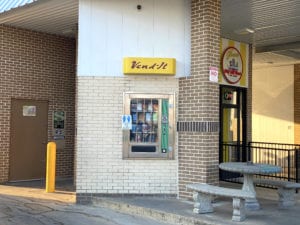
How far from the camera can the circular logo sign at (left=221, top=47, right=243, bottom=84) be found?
12859 mm

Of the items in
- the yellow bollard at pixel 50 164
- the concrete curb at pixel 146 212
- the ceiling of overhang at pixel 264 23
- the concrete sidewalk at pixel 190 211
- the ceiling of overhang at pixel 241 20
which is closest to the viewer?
the concrete sidewalk at pixel 190 211

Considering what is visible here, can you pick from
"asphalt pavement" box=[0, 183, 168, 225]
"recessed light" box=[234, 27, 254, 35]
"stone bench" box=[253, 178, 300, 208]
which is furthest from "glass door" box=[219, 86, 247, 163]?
"asphalt pavement" box=[0, 183, 168, 225]

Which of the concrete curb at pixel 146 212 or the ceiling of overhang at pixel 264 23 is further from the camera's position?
the ceiling of overhang at pixel 264 23

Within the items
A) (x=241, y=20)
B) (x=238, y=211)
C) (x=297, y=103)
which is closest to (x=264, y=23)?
(x=241, y=20)

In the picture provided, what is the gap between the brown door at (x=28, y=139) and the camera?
12695 mm

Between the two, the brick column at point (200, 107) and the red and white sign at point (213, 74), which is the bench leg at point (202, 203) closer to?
the brick column at point (200, 107)

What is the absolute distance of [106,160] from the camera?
372 inches

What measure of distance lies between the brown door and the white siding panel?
4.13 metres

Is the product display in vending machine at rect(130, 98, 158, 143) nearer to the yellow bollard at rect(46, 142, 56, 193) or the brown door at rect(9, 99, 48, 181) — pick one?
the yellow bollard at rect(46, 142, 56, 193)

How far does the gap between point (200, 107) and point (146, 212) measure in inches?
92.4

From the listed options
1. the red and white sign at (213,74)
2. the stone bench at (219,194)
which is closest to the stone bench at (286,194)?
the stone bench at (219,194)

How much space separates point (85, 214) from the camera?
8.52 meters

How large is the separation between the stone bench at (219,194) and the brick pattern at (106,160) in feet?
5.06

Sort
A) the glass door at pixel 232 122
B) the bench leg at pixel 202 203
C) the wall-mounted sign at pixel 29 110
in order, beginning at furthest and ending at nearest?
the wall-mounted sign at pixel 29 110, the glass door at pixel 232 122, the bench leg at pixel 202 203
